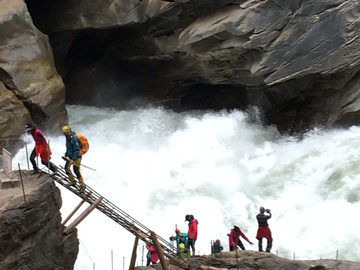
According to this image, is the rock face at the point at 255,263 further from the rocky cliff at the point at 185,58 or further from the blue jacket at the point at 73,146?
the rocky cliff at the point at 185,58

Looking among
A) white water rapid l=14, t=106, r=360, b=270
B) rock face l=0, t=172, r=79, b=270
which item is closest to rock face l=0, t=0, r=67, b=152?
white water rapid l=14, t=106, r=360, b=270

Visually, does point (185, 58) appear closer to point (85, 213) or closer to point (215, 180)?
point (215, 180)

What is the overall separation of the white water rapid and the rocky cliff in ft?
4.88

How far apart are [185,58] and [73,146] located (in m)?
12.9

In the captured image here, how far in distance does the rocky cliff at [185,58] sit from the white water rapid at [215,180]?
4.88 feet

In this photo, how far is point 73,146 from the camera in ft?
35.3

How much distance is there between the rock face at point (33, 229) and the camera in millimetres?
9320

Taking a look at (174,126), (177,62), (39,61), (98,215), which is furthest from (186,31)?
(98,215)

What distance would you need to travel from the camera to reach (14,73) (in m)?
19.0

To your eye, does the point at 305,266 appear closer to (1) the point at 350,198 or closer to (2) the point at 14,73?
(1) the point at 350,198

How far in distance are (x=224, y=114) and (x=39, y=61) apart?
846 centimetres

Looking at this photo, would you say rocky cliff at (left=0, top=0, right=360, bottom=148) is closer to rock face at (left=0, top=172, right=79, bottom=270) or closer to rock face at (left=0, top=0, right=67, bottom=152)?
rock face at (left=0, top=0, right=67, bottom=152)

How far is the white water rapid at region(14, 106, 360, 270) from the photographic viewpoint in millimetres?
14891

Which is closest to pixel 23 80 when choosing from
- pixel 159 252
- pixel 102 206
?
pixel 102 206
